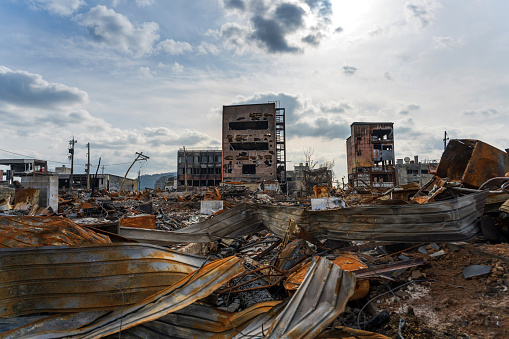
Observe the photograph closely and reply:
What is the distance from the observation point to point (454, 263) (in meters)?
2.72

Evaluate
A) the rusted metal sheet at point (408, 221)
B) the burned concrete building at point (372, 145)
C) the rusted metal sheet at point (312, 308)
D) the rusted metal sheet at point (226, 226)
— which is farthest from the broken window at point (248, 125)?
the rusted metal sheet at point (312, 308)

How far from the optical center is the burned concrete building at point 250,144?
39.6 metres

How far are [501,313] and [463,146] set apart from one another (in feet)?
13.3

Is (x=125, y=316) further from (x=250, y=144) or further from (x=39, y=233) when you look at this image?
(x=250, y=144)

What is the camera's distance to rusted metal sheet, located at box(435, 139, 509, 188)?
4.18 meters

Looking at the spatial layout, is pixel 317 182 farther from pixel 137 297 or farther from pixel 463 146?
pixel 137 297

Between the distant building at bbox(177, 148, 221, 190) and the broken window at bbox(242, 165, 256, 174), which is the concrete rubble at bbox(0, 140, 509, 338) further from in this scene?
the distant building at bbox(177, 148, 221, 190)

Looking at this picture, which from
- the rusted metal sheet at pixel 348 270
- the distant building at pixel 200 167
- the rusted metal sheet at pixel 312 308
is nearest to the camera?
the rusted metal sheet at pixel 312 308

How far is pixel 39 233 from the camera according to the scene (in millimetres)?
2326

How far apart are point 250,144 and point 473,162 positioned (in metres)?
39.0

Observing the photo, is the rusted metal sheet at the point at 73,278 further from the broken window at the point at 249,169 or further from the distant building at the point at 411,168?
the distant building at the point at 411,168

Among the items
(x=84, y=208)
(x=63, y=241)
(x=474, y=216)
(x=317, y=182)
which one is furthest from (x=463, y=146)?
(x=317, y=182)

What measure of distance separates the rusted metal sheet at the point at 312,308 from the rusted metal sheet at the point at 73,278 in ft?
2.83

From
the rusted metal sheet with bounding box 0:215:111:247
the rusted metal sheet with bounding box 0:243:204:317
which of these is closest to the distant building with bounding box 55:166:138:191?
the rusted metal sheet with bounding box 0:215:111:247
